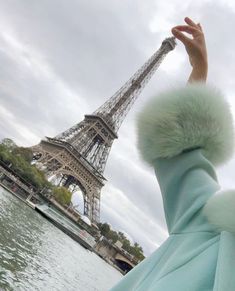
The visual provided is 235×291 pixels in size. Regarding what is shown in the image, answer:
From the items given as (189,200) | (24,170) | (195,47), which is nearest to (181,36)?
(195,47)

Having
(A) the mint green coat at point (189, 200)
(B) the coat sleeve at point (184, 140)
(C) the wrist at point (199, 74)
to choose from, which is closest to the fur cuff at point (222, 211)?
(A) the mint green coat at point (189, 200)

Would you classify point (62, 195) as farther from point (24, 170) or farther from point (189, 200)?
point (189, 200)

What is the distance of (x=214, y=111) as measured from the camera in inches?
44.9

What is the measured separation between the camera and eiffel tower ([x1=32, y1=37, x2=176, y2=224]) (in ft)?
105

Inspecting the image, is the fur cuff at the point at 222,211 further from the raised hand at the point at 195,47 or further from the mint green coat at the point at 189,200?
the raised hand at the point at 195,47

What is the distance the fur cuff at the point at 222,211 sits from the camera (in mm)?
890

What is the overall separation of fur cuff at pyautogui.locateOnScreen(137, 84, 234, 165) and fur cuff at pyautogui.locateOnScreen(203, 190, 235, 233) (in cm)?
21

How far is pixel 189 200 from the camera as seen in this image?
106 centimetres

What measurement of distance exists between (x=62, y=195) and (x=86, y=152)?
5.34m

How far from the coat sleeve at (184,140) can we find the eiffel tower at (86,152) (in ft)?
101

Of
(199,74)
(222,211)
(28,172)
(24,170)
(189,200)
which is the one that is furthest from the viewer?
(24,170)

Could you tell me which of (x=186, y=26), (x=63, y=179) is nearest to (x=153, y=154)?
(x=186, y=26)

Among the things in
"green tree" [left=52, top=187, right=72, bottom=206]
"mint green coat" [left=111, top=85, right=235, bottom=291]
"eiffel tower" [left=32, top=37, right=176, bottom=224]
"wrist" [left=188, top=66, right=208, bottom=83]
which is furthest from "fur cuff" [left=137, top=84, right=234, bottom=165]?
"green tree" [left=52, top=187, right=72, bottom=206]

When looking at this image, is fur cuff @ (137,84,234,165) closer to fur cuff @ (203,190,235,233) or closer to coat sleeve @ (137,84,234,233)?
coat sleeve @ (137,84,234,233)
